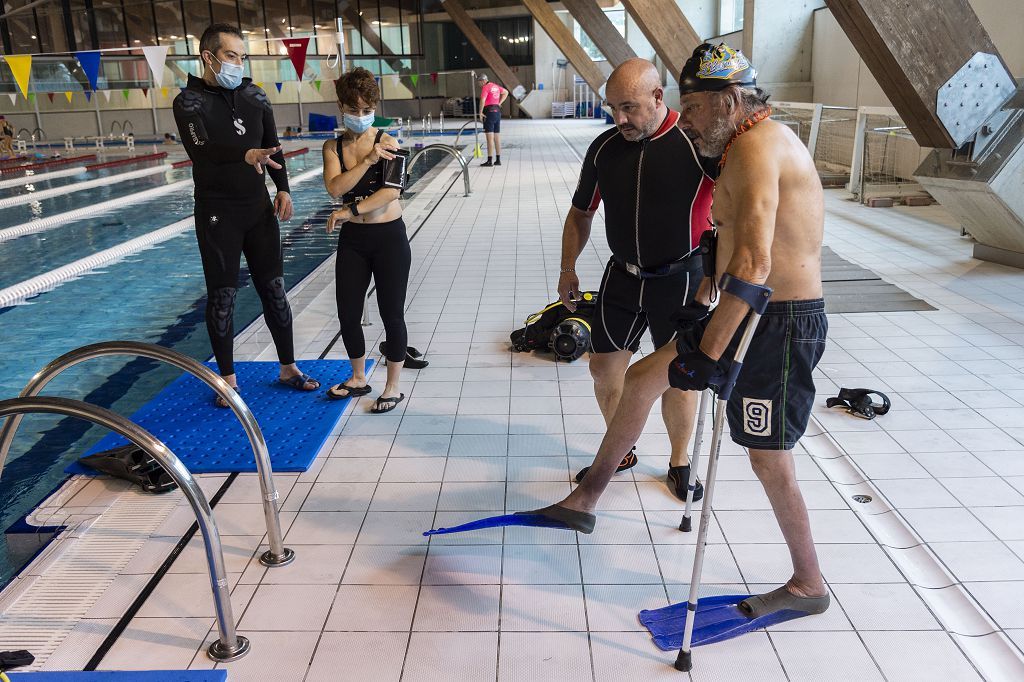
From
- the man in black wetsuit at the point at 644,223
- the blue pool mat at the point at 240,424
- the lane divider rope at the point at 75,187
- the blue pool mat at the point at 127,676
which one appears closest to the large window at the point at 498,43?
the lane divider rope at the point at 75,187

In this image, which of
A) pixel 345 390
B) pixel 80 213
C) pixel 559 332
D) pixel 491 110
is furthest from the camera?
pixel 491 110

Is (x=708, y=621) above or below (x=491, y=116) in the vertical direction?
below

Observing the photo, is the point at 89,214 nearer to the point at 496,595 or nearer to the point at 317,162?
the point at 317,162

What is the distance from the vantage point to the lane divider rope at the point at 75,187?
11.6 metres

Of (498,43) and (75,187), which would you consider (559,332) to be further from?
(498,43)

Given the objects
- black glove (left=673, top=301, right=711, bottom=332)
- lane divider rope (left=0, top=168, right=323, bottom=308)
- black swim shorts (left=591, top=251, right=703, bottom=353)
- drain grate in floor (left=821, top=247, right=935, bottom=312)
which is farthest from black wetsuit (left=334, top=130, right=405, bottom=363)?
drain grate in floor (left=821, top=247, right=935, bottom=312)

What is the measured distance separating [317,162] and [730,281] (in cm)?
1631

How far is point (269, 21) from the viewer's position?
26.7 meters

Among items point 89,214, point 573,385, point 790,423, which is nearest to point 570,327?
point 573,385

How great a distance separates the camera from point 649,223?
267 centimetres

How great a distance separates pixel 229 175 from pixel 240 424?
115cm

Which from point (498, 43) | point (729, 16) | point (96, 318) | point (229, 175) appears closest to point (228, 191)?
point (229, 175)

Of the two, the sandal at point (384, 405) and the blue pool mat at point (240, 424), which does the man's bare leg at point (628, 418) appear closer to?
the blue pool mat at point (240, 424)

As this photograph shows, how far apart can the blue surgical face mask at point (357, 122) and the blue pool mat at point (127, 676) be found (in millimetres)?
2381
